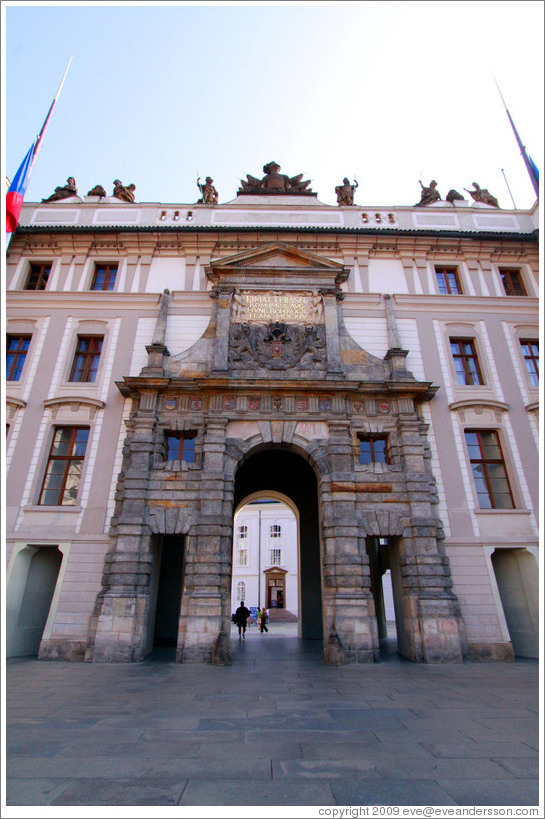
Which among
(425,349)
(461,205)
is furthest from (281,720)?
(461,205)

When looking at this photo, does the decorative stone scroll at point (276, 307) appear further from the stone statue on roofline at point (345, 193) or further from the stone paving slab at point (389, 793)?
the stone paving slab at point (389, 793)

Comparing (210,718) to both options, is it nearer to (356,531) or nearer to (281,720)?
(281,720)

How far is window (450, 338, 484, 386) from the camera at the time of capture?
17.2 m

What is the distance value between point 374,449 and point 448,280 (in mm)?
9471

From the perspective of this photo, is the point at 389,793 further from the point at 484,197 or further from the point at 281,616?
the point at 281,616

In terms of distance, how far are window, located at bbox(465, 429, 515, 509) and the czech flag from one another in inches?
679

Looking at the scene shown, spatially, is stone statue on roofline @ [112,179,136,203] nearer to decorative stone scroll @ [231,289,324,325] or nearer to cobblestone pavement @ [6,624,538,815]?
decorative stone scroll @ [231,289,324,325]

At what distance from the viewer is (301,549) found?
62.8ft

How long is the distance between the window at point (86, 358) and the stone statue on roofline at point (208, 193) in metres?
9.15

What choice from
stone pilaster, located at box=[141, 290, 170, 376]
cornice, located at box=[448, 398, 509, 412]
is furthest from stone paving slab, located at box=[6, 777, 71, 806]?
cornice, located at box=[448, 398, 509, 412]

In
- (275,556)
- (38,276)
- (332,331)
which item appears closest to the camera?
(332,331)

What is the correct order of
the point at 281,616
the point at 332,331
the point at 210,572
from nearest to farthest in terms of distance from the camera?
1. the point at 210,572
2. the point at 332,331
3. the point at 281,616

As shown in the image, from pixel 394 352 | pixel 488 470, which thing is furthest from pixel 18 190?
pixel 488 470

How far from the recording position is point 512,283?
1958 centimetres
